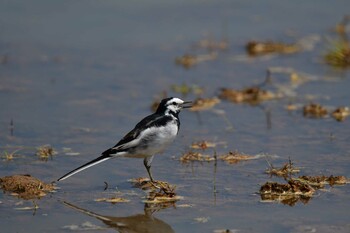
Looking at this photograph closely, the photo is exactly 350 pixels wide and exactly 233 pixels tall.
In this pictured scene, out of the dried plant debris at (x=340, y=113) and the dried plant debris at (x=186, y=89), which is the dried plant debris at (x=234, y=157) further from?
the dried plant debris at (x=186, y=89)

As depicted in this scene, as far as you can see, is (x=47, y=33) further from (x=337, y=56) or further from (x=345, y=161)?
(x=345, y=161)

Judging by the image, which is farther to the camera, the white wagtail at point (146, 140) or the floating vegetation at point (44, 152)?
the floating vegetation at point (44, 152)

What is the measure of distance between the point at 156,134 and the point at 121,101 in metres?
3.91

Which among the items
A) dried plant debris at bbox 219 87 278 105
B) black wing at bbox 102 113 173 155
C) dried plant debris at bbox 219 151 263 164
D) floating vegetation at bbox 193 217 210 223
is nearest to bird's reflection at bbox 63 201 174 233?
floating vegetation at bbox 193 217 210 223

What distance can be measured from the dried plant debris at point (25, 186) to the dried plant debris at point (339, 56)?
687 centimetres

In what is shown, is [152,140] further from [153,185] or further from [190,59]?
[190,59]

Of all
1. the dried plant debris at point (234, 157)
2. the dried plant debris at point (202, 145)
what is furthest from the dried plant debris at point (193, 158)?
the dried plant debris at point (202, 145)

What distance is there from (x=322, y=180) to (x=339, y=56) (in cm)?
576

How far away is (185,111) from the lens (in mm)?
12656

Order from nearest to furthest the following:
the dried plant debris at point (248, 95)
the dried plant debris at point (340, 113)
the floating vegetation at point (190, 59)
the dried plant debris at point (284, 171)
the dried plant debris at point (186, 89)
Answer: the dried plant debris at point (284, 171)
the dried plant debris at point (340, 113)
the dried plant debris at point (248, 95)
the dried plant debris at point (186, 89)
the floating vegetation at point (190, 59)

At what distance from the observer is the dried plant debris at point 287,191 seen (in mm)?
8711

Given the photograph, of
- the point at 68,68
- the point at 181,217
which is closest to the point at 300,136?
the point at 181,217

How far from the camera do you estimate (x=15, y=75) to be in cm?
1434

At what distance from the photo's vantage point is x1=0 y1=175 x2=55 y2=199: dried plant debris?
8.91m
